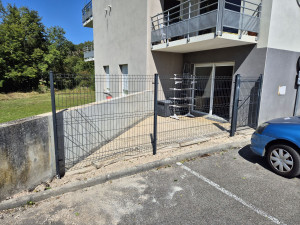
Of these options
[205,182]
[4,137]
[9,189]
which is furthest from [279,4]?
[9,189]

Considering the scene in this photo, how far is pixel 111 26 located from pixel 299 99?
10675 millimetres

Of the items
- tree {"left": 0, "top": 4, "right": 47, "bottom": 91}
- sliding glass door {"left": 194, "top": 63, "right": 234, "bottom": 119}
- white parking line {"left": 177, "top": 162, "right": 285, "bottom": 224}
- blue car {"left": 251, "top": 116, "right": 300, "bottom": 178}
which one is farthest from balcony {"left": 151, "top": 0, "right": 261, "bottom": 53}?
tree {"left": 0, "top": 4, "right": 47, "bottom": 91}

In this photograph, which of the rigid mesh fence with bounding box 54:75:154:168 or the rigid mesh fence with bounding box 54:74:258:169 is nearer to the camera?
the rigid mesh fence with bounding box 54:75:154:168

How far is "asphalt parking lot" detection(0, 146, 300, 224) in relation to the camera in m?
2.82

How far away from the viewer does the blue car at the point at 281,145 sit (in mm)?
3740

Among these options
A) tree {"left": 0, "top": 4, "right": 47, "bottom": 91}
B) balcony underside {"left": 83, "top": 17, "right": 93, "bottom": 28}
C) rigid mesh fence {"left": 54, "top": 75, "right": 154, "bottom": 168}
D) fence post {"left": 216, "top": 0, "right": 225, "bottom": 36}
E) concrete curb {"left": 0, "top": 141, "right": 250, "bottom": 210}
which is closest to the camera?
concrete curb {"left": 0, "top": 141, "right": 250, "bottom": 210}

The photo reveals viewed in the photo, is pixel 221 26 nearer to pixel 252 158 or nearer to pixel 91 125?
pixel 252 158

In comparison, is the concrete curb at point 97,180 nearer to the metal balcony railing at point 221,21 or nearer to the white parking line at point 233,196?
the white parking line at point 233,196

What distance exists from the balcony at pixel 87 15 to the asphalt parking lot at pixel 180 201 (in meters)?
16.0

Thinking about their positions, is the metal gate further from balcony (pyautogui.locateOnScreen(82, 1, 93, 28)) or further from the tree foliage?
the tree foliage

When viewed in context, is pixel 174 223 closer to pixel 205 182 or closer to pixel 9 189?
pixel 205 182

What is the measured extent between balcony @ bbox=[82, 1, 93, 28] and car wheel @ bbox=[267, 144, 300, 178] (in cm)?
1647

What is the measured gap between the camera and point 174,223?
2721 mm

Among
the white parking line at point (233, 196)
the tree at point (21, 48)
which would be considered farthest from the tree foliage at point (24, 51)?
the white parking line at point (233, 196)
